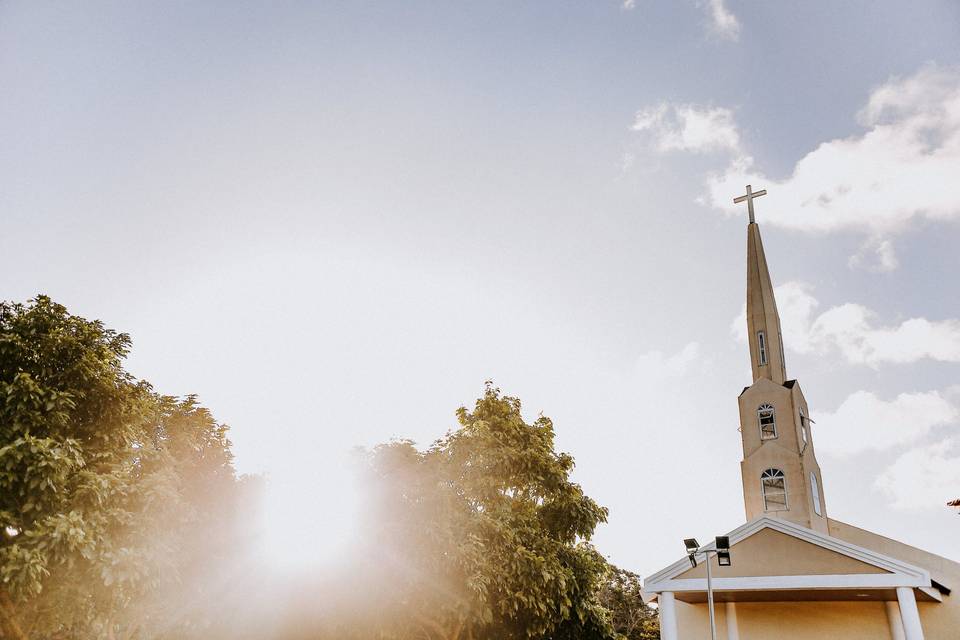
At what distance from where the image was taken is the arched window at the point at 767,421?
2747cm

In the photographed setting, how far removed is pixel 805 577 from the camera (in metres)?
15.7

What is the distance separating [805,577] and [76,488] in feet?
50.7

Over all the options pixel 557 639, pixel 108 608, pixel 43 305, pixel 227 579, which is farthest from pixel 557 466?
pixel 43 305

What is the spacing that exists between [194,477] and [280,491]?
7.68 feet

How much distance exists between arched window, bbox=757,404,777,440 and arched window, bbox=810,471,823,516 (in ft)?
7.35

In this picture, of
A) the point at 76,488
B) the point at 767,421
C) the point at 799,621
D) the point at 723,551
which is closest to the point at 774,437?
the point at 767,421

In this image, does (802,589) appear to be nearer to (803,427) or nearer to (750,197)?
(803,427)

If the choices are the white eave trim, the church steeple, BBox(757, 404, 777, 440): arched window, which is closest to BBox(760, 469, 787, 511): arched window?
BBox(757, 404, 777, 440): arched window

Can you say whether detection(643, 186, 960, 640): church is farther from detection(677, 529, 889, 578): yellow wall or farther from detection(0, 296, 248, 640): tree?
detection(0, 296, 248, 640): tree

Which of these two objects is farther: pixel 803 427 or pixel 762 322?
pixel 762 322

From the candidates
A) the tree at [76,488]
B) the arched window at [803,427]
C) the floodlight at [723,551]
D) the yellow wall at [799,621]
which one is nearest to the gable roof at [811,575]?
the floodlight at [723,551]

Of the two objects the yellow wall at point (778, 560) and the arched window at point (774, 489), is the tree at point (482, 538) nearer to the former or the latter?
the yellow wall at point (778, 560)

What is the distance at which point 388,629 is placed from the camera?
714 inches

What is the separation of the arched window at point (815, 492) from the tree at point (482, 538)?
9.88 m
